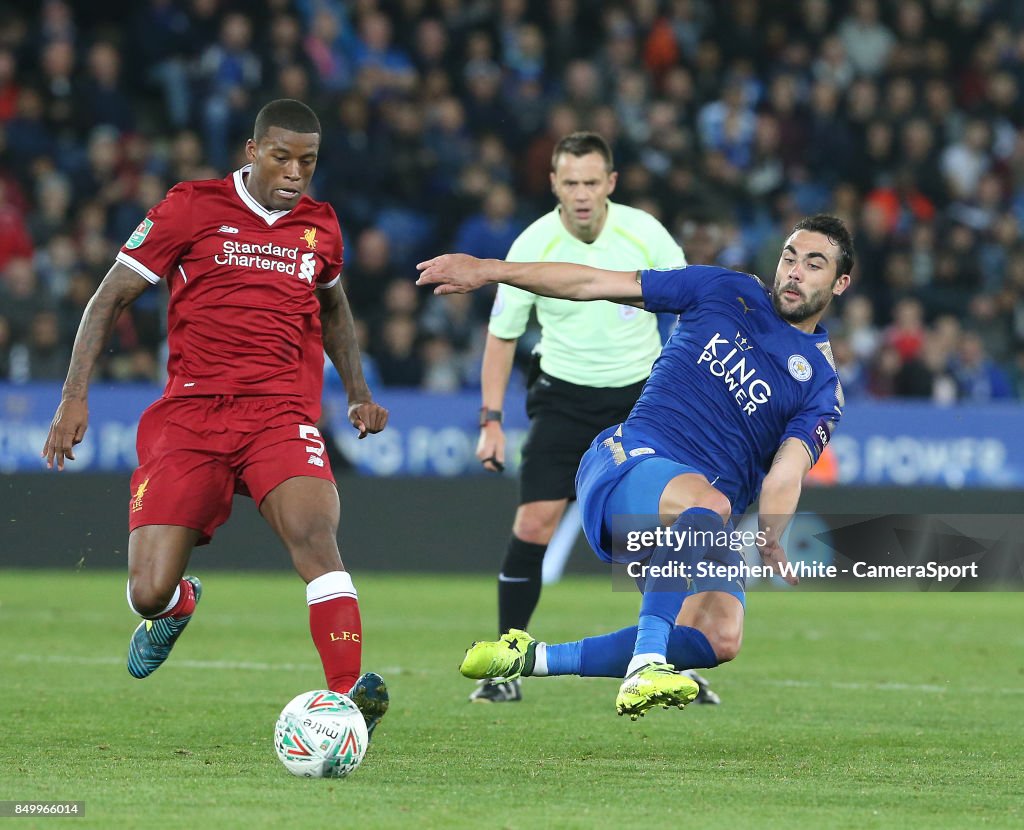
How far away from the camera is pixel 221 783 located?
16.9ft

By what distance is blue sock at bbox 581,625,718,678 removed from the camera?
6.07 meters

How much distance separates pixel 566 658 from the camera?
614 cm

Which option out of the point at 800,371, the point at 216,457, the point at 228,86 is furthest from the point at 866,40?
the point at 216,457

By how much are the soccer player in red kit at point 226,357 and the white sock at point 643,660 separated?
42.2 inches

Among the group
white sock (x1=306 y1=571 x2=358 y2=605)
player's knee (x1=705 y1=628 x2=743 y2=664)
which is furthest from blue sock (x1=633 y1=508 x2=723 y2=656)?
white sock (x1=306 y1=571 x2=358 y2=605)

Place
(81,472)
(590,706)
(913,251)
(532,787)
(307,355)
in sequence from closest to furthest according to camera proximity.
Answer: (532,787), (307,355), (590,706), (81,472), (913,251)

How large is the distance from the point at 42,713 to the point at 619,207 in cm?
357

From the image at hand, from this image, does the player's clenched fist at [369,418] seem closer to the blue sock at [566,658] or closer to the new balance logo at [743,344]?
the blue sock at [566,658]

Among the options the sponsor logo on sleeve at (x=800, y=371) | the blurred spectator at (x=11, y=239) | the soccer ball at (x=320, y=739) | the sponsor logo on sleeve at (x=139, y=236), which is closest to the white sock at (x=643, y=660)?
the soccer ball at (x=320, y=739)

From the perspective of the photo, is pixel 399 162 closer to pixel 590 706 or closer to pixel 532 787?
pixel 590 706

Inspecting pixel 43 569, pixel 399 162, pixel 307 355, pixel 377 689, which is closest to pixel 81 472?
pixel 43 569

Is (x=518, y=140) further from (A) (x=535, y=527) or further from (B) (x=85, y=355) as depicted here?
(B) (x=85, y=355)

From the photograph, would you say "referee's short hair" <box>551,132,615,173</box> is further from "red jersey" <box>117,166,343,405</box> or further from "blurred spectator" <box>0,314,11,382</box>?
"blurred spectator" <box>0,314,11,382</box>

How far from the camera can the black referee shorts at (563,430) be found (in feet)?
26.5
